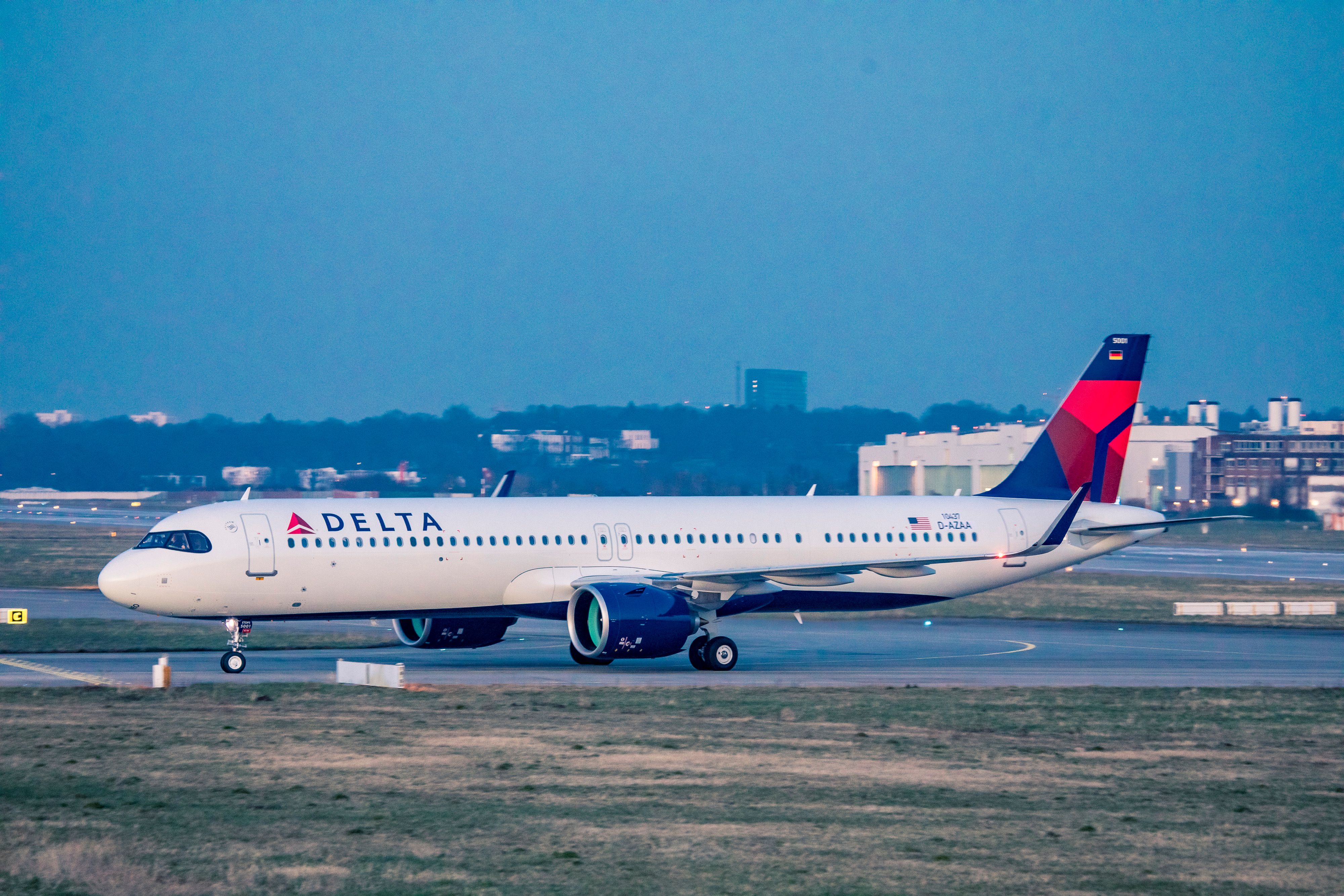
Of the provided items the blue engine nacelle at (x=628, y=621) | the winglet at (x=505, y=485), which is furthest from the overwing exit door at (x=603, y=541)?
the winglet at (x=505, y=485)

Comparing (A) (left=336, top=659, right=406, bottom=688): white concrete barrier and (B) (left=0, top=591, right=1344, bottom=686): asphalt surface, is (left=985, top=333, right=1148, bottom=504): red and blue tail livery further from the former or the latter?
(A) (left=336, top=659, right=406, bottom=688): white concrete barrier

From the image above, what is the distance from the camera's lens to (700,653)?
36906mm

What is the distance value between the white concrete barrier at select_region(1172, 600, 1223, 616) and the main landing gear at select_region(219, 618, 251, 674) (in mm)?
33275

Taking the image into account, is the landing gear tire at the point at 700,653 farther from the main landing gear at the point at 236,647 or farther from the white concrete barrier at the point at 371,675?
the main landing gear at the point at 236,647

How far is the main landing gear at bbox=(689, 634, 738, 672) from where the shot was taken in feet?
120

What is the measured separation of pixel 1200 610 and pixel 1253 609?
1.82m

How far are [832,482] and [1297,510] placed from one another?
40.2 m

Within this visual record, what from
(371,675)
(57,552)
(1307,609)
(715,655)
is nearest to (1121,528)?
(715,655)

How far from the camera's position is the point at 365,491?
101 metres

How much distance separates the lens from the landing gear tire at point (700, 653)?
36.8 metres

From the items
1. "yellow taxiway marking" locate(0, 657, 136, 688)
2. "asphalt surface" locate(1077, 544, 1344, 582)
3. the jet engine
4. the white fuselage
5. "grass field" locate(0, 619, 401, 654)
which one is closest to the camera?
"yellow taxiway marking" locate(0, 657, 136, 688)

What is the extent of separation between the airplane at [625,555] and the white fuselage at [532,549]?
0.05 m

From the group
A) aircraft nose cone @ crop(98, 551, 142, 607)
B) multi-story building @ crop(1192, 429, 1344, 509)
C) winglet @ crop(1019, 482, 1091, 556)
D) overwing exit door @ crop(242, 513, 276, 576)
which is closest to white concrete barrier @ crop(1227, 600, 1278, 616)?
winglet @ crop(1019, 482, 1091, 556)

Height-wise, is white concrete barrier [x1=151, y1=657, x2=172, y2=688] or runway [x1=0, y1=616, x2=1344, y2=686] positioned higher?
white concrete barrier [x1=151, y1=657, x2=172, y2=688]
